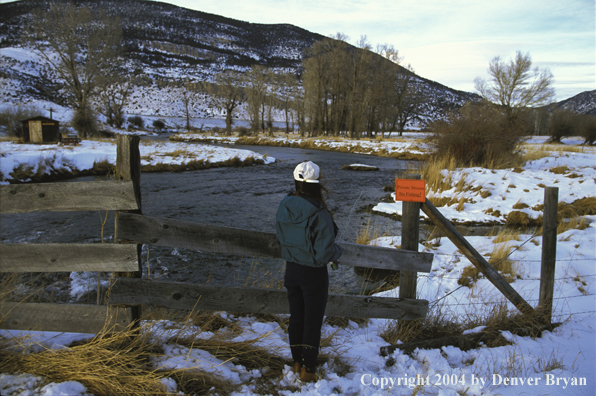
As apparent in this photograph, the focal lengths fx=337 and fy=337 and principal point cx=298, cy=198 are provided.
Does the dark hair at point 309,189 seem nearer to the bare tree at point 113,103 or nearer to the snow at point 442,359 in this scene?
the snow at point 442,359

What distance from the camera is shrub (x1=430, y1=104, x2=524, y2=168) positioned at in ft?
47.4

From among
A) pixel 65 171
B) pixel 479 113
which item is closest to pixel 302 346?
pixel 479 113

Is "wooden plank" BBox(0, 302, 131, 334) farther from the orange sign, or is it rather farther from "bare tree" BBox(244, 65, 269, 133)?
"bare tree" BBox(244, 65, 269, 133)

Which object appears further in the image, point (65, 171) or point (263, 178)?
point (263, 178)

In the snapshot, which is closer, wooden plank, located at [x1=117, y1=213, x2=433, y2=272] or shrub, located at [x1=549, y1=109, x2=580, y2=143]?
wooden plank, located at [x1=117, y1=213, x2=433, y2=272]

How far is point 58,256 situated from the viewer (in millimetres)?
2488

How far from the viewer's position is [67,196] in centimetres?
241

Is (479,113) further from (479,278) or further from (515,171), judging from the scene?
(479,278)

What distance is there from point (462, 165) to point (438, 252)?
9246 mm

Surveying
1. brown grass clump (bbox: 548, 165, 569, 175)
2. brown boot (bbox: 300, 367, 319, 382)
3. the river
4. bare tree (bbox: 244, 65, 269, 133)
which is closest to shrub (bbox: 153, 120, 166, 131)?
bare tree (bbox: 244, 65, 269, 133)

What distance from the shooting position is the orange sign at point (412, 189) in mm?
3301

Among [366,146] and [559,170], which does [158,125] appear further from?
[559,170]

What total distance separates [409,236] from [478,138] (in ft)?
44.3

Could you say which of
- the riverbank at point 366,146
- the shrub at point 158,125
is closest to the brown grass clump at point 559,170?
the riverbank at point 366,146
